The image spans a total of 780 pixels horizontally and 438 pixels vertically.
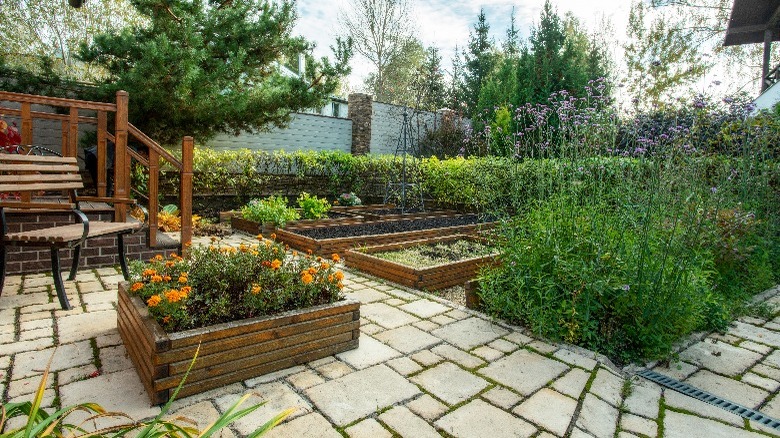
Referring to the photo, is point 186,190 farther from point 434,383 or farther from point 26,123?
point 434,383

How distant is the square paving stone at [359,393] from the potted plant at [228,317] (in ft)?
0.91

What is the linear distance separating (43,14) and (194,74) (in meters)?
13.6

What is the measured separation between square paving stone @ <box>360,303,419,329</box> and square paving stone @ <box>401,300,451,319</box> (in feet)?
0.26

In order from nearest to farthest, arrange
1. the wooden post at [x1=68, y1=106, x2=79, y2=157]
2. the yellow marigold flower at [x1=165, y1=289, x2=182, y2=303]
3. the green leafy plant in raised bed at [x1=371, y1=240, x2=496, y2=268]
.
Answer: the yellow marigold flower at [x1=165, y1=289, x2=182, y2=303] < the wooden post at [x1=68, y1=106, x2=79, y2=157] < the green leafy plant in raised bed at [x1=371, y1=240, x2=496, y2=268]

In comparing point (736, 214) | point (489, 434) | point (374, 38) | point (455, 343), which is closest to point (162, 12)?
point (455, 343)

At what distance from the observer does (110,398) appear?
1810 mm

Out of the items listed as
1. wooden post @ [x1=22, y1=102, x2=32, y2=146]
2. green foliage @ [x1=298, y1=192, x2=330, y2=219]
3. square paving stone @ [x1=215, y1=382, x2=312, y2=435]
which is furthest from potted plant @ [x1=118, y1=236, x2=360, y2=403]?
green foliage @ [x1=298, y1=192, x2=330, y2=219]

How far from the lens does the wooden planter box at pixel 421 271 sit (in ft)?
11.9

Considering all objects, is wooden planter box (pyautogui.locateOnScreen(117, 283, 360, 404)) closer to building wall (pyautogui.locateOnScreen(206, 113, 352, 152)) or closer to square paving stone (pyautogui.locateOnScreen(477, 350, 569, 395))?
square paving stone (pyautogui.locateOnScreen(477, 350, 569, 395))

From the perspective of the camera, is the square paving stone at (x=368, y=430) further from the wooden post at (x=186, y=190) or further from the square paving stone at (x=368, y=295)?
the wooden post at (x=186, y=190)

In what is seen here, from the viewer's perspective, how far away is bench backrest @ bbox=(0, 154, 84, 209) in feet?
9.93

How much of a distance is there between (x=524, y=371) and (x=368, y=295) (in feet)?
4.94

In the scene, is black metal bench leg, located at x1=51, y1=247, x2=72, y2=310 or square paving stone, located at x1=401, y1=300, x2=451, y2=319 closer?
black metal bench leg, located at x1=51, y1=247, x2=72, y2=310

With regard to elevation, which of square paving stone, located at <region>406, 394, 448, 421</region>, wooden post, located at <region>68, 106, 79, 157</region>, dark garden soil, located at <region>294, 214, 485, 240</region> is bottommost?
square paving stone, located at <region>406, 394, 448, 421</region>
